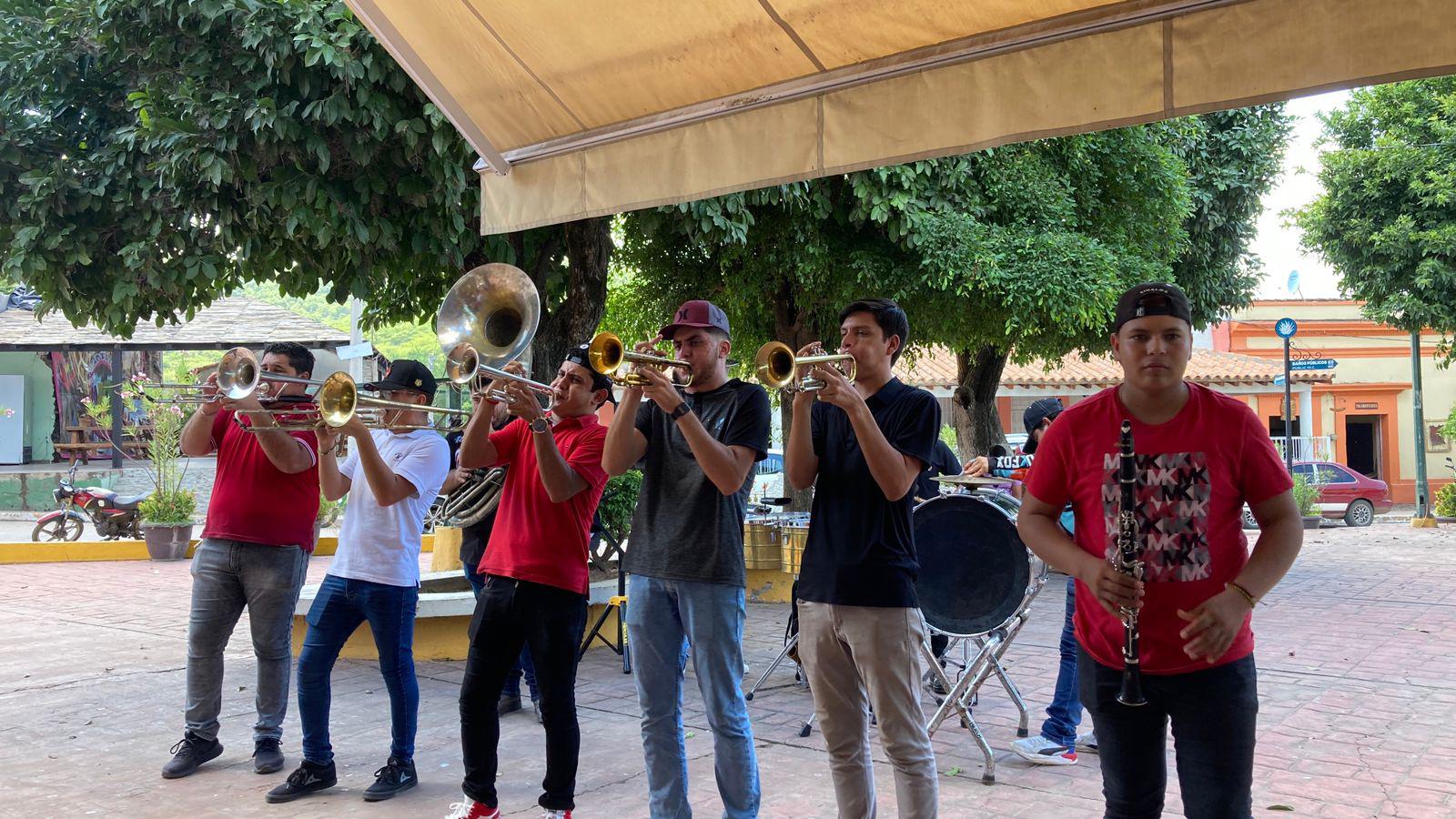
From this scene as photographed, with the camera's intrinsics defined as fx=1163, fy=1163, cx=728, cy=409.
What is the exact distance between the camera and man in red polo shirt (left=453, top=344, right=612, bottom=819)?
4.18 metres

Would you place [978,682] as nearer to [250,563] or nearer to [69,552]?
[250,563]

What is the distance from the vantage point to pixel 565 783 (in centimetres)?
419

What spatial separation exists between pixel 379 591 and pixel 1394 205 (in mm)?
19692

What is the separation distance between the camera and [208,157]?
269 inches

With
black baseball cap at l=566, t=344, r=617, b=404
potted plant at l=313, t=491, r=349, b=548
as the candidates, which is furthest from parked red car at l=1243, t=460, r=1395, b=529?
black baseball cap at l=566, t=344, r=617, b=404

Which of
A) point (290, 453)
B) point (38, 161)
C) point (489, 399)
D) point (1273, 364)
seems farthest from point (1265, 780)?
point (1273, 364)

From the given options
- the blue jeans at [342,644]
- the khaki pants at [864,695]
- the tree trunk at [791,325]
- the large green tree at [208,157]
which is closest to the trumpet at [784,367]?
the khaki pants at [864,695]

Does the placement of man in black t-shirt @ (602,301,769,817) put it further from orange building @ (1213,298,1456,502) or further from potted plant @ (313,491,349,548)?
orange building @ (1213,298,1456,502)

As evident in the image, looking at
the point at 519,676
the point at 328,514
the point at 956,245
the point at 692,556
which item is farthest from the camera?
the point at 328,514

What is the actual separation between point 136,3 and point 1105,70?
6.27 meters

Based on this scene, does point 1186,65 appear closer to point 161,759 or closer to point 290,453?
point 290,453

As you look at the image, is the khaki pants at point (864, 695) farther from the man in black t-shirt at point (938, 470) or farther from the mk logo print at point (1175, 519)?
the man in black t-shirt at point (938, 470)

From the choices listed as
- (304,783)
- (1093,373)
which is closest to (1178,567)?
(304,783)

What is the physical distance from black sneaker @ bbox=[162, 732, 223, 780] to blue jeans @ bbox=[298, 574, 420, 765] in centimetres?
73
